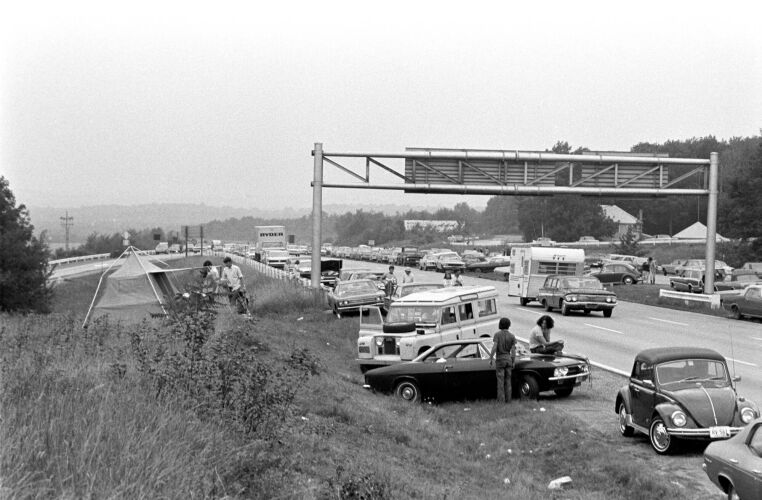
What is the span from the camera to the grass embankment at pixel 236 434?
21.1 feet

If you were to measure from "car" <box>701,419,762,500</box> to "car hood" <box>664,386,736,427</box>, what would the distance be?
7.03ft

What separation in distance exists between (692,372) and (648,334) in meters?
16.1

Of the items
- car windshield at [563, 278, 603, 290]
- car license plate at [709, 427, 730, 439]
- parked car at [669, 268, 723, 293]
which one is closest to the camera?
car license plate at [709, 427, 730, 439]

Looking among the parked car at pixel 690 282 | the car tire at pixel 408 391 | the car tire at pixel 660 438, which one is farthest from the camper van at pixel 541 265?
the car tire at pixel 660 438

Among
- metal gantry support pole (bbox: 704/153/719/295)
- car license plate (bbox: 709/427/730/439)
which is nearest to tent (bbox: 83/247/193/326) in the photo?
car license plate (bbox: 709/427/730/439)

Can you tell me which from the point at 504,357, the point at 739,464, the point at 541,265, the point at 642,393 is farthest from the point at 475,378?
the point at 541,265

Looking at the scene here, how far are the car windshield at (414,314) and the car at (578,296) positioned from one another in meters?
14.9

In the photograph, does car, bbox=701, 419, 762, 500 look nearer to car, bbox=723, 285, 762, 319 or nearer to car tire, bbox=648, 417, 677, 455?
car tire, bbox=648, 417, 677, 455

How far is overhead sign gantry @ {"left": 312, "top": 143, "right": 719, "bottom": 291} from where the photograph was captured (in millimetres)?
35156

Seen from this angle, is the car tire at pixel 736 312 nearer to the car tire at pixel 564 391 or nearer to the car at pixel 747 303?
the car at pixel 747 303

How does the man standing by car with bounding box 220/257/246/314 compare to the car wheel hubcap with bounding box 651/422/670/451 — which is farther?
the man standing by car with bounding box 220/257/246/314

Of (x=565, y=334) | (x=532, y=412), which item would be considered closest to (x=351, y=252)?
(x=565, y=334)

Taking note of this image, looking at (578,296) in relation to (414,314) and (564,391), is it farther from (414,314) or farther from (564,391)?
(564,391)

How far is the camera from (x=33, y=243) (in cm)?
6109
